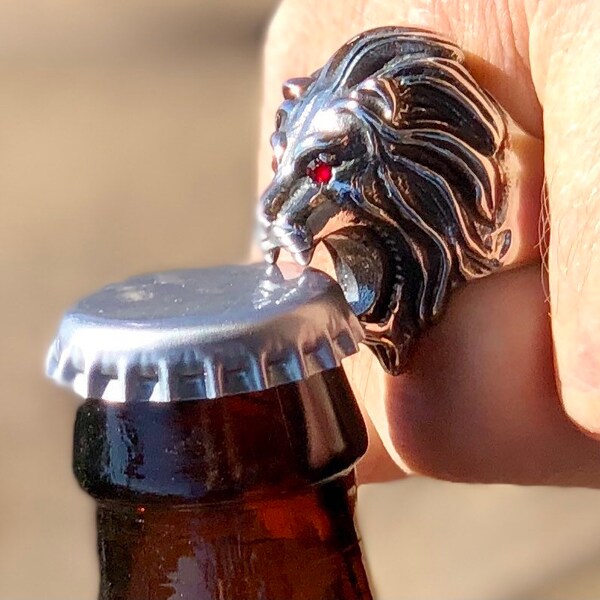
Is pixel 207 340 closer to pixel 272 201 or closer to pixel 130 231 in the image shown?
pixel 272 201

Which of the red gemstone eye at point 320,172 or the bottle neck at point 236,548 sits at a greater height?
the red gemstone eye at point 320,172

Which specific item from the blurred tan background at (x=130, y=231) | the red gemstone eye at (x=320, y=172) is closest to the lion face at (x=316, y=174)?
the red gemstone eye at (x=320, y=172)

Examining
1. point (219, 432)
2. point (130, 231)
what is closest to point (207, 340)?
point (219, 432)

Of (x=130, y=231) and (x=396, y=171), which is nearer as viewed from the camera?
(x=396, y=171)

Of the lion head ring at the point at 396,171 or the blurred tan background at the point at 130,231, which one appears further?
the blurred tan background at the point at 130,231

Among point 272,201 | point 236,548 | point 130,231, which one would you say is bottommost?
point 130,231

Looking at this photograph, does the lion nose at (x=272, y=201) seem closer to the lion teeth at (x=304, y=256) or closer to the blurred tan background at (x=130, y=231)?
the lion teeth at (x=304, y=256)
